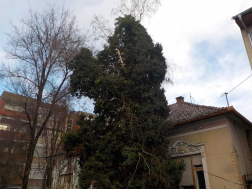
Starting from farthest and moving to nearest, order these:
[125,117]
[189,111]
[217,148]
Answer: [189,111] < [217,148] < [125,117]

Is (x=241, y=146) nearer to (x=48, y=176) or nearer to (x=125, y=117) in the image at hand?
(x=125, y=117)

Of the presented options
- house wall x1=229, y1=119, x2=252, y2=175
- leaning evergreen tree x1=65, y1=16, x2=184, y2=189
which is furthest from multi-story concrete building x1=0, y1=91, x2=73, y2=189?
house wall x1=229, y1=119, x2=252, y2=175

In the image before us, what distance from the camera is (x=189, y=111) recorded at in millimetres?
12500

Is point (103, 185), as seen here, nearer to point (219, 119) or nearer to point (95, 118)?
point (95, 118)

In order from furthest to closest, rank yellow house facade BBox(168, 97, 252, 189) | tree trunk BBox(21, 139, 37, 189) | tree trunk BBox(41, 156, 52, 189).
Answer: tree trunk BBox(41, 156, 52, 189), tree trunk BBox(21, 139, 37, 189), yellow house facade BBox(168, 97, 252, 189)

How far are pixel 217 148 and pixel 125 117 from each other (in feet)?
15.2

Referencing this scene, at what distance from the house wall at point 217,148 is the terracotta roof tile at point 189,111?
0.41 metres

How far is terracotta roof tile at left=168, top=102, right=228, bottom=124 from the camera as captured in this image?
425 inches

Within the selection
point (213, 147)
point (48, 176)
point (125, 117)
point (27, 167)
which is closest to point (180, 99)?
point (213, 147)

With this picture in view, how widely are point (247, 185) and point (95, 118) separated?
7.38m

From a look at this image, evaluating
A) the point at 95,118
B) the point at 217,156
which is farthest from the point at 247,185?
the point at 95,118

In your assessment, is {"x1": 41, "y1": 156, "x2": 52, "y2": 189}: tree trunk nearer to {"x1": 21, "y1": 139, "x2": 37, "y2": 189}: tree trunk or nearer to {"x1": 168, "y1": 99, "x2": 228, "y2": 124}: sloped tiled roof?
{"x1": 21, "y1": 139, "x2": 37, "y2": 189}: tree trunk

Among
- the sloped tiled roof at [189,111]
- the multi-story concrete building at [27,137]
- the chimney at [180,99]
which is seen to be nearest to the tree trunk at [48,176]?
the multi-story concrete building at [27,137]

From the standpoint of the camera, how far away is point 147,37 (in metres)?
11.7
